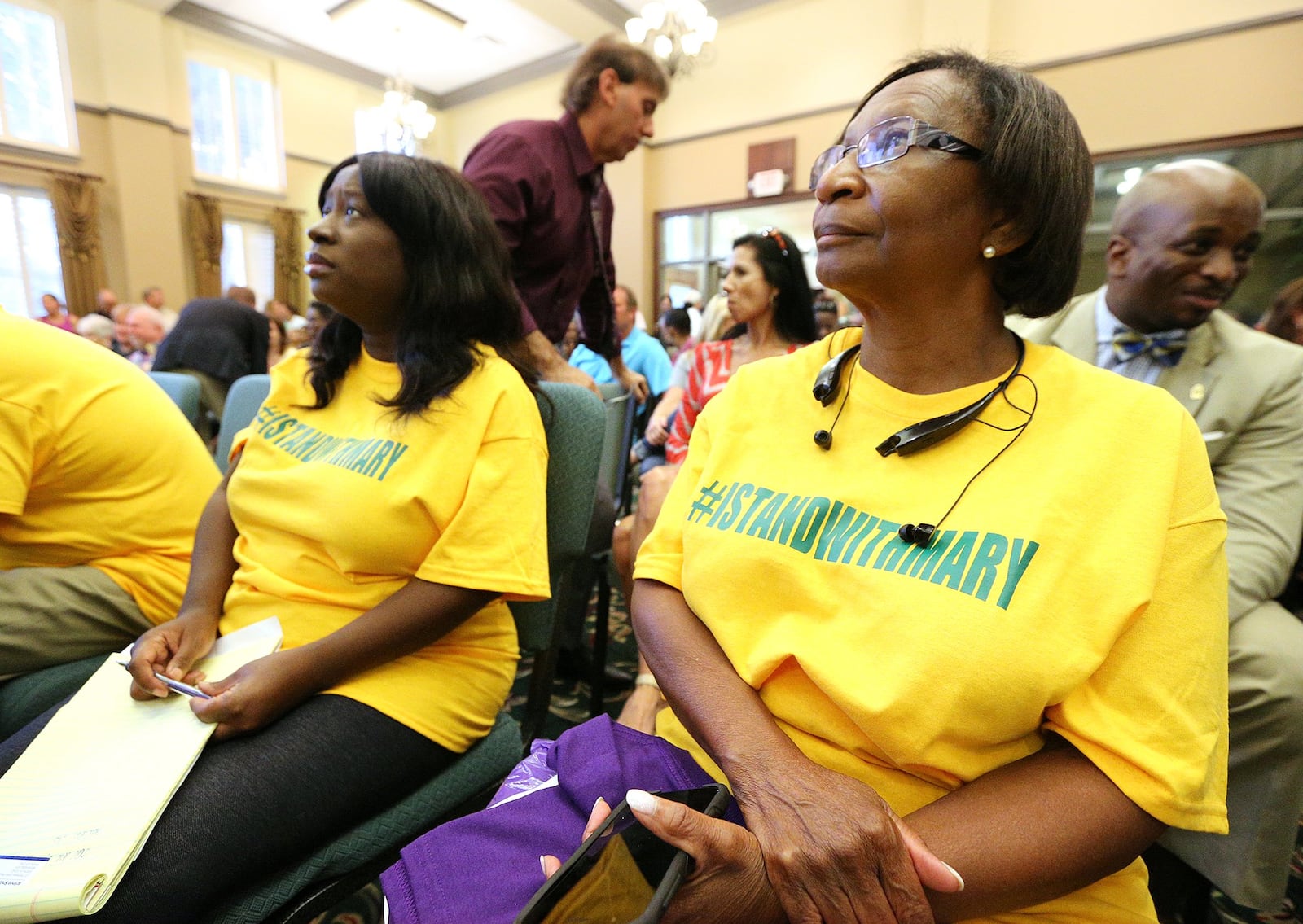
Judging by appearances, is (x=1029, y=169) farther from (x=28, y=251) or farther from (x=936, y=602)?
(x=28, y=251)

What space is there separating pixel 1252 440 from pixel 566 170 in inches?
73.3

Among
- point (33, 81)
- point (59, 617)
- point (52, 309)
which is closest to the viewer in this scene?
point (59, 617)

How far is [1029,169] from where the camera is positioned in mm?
786

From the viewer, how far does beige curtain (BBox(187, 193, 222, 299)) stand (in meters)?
8.80

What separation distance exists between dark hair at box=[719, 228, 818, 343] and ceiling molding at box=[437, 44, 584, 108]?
23.5 feet

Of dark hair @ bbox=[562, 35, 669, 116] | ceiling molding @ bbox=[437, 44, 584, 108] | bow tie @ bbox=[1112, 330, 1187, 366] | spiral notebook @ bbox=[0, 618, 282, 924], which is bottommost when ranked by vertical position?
spiral notebook @ bbox=[0, 618, 282, 924]

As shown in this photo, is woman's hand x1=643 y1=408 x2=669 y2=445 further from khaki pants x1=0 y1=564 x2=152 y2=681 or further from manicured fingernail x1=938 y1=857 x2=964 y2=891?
manicured fingernail x1=938 y1=857 x2=964 y2=891

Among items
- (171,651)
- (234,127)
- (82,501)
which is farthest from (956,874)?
(234,127)

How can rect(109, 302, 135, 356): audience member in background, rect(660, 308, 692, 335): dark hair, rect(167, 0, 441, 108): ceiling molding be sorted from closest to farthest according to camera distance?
1. rect(109, 302, 135, 356): audience member in background
2. rect(660, 308, 692, 335): dark hair
3. rect(167, 0, 441, 108): ceiling molding

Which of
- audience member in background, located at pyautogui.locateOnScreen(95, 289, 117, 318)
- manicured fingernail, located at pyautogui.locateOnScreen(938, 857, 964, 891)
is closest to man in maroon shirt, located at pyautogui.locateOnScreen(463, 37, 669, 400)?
manicured fingernail, located at pyautogui.locateOnScreen(938, 857, 964, 891)

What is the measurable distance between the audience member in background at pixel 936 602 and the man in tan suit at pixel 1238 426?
2.54 ft

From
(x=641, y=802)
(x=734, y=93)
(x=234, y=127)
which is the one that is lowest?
(x=641, y=802)

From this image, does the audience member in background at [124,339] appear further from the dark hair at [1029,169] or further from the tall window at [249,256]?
the dark hair at [1029,169]

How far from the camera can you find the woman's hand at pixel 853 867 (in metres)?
0.59
